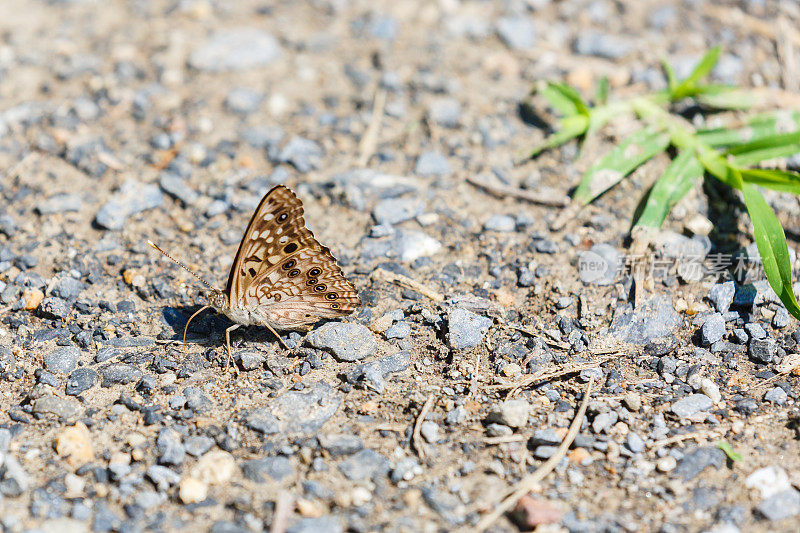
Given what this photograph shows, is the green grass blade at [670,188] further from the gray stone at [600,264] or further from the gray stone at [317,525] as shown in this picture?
the gray stone at [317,525]

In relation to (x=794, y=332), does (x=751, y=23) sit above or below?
above

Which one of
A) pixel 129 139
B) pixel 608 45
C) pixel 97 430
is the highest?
pixel 608 45

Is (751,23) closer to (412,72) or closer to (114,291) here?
(412,72)

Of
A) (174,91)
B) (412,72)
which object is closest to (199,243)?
(174,91)

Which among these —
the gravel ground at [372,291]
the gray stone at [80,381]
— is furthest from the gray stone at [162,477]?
the gray stone at [80,381]

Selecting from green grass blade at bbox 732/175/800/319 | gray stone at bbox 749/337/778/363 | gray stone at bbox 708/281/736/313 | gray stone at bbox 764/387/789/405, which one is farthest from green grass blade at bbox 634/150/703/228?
gray stone at bbox 764/387/789/405

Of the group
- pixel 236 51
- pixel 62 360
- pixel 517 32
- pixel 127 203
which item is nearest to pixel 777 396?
pixel 62 360

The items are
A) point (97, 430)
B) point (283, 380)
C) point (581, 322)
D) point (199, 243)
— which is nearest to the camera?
point (97, 430)

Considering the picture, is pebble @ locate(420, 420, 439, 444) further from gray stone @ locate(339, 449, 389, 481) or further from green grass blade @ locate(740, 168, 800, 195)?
green grass blade @ locate(740, 168, 800, 195)
